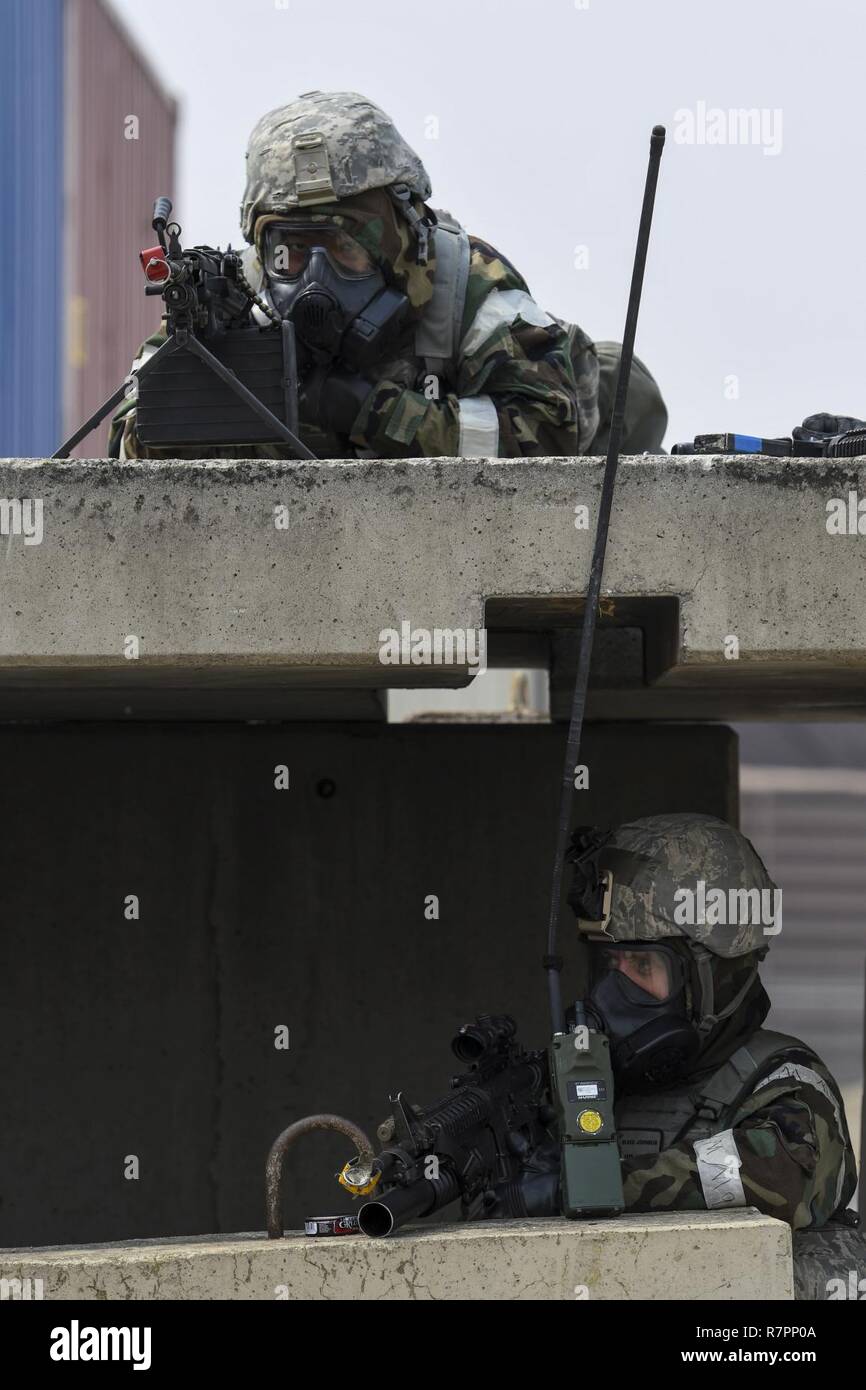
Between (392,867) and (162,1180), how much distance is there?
107cm

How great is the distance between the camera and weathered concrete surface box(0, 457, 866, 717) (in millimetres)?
3074

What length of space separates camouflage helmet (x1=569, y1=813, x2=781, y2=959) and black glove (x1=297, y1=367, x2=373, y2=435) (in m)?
1.24

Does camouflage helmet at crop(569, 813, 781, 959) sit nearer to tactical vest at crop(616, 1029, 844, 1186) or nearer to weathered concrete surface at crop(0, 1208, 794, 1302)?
tactical vest at crop(616, 1029, 844, 1186)

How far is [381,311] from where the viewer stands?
163 inches

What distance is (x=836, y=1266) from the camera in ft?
10.6

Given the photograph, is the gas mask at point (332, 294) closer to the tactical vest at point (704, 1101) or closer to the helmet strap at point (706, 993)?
the helmet strap at point (706, 993)

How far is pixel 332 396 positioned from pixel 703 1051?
175cm

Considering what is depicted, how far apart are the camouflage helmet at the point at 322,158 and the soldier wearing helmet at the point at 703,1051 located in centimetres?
176

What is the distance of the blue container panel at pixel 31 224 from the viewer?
17.6 metres

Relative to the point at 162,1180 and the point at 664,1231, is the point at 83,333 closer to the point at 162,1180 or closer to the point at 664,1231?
the point at 162,1180

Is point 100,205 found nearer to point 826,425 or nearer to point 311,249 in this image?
point 311,249

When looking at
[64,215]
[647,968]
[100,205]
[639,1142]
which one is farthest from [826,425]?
[100,205]

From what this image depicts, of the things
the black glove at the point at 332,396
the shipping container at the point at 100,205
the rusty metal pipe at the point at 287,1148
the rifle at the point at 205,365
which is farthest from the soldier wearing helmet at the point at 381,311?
the shipping container at the point at 100,205

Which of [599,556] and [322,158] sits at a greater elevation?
[322,158]
